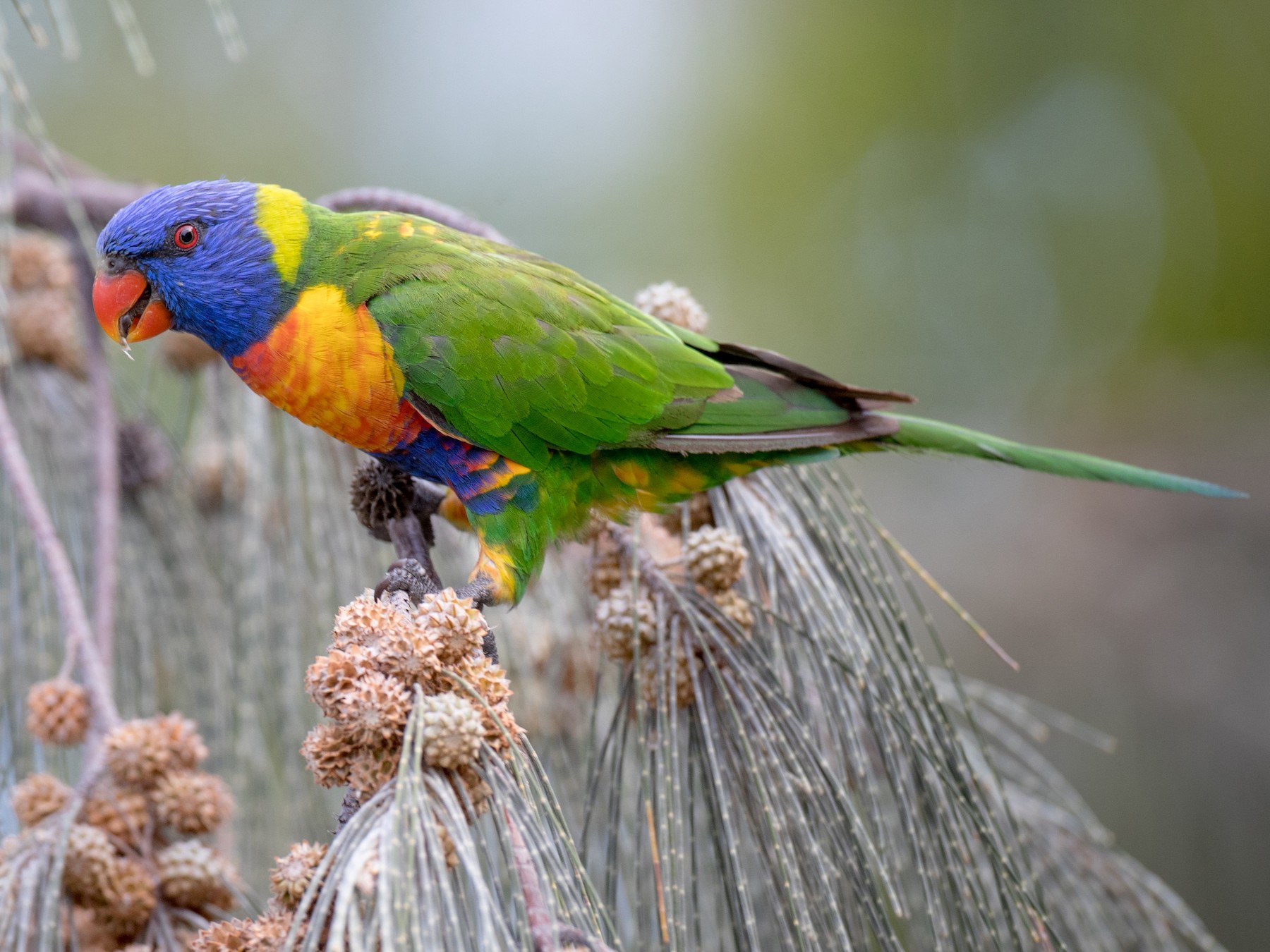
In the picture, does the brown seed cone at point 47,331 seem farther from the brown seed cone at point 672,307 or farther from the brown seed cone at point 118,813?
the brown seed cone at point 672,307

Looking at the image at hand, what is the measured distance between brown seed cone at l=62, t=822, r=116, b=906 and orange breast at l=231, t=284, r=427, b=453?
0.59 meters

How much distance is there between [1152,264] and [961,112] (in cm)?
98

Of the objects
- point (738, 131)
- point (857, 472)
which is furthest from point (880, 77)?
point (857, 472)

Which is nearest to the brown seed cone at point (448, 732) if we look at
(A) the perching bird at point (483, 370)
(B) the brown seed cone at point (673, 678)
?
(B) the brown seed cone at point (673, 678)

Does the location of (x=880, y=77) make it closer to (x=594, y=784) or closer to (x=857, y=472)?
(x=857, y=472)

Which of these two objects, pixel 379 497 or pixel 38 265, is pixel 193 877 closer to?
pixel 379 497

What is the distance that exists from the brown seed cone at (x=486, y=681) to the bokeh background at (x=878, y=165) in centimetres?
215

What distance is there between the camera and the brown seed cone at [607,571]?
4.53 feet

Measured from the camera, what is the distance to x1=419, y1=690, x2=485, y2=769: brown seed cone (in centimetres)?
81

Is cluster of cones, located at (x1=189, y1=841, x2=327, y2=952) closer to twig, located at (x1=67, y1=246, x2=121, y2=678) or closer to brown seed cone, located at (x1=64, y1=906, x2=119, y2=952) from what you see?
brown seed cone, located at (x1=64, y1=906, x2=119, y2=952)

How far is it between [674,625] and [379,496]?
492 millimetres

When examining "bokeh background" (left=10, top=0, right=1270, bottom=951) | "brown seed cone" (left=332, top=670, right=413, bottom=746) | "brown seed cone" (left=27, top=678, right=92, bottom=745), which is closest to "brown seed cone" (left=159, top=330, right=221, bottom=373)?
"brown seed cone" (left=27, top=678, right=92, bottom=745)

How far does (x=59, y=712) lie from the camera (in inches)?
49.2

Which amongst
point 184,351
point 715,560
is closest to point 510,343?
point 715,560
